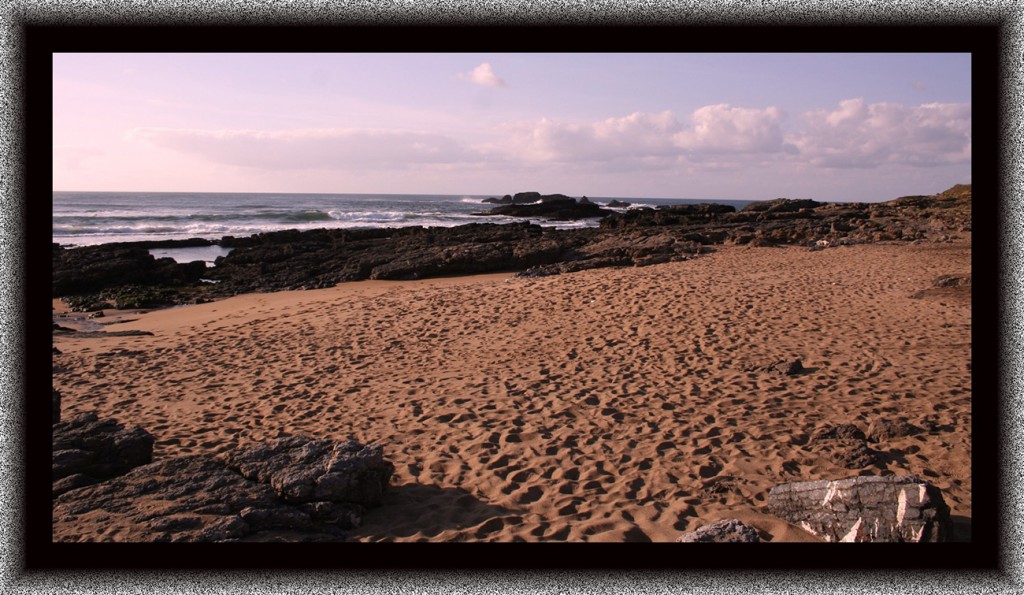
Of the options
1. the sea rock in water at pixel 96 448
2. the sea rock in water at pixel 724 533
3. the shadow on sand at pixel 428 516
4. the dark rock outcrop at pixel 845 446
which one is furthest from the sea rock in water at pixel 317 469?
the dark rock outcrop at pixel 845 446

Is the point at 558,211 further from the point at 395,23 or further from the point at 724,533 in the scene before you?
the point at 395,23

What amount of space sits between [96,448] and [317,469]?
1.72 meters

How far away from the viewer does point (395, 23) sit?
2.23m

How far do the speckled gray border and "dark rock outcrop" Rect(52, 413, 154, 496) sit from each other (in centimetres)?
195

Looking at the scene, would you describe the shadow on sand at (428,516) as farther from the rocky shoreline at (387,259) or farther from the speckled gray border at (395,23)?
the rocky shoreline at (387,259)

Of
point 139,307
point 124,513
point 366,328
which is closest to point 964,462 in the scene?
point 124,513

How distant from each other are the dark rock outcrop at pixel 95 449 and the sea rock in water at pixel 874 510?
14.9 feet

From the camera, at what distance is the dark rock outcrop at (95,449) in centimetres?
381

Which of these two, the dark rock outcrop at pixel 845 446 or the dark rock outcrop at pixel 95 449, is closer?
the dark rock outcrop at pixel 95 449

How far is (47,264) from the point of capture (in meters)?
2.20

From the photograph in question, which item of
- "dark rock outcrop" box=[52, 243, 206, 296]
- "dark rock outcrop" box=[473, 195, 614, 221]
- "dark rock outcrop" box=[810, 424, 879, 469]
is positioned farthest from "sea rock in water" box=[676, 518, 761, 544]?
"dark rock outcrop" box=[473, 195, 614, 221]

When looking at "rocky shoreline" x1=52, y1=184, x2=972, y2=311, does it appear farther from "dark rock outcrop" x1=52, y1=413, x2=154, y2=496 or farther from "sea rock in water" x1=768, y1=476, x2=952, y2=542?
"sea rock in water" x1=768, y1=476, x2=952, y2=542

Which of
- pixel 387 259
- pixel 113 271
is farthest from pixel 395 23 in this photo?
pixel 113 271

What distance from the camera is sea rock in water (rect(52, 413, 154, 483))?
3848mm
